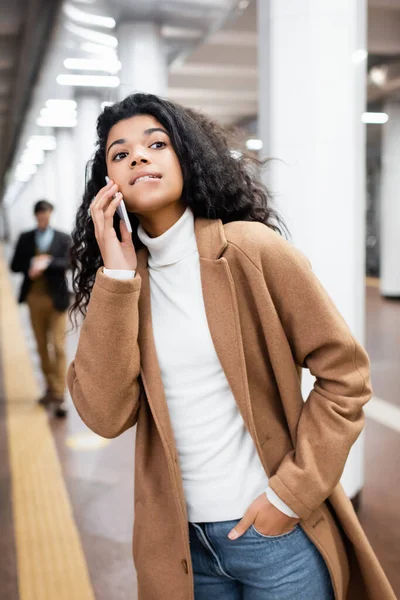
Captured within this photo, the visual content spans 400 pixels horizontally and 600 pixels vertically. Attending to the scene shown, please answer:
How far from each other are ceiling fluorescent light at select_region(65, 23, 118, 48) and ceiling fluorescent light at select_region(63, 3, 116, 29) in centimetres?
26

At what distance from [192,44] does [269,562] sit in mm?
7293

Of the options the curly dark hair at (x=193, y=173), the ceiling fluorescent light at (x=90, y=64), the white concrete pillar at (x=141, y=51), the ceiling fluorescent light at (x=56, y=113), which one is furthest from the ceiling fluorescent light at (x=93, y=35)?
the curly dark hair at (x=193, y=173)

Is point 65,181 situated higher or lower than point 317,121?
higher

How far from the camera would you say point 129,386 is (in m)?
1.29

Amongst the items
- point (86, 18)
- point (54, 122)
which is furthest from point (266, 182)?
point (54, 122)

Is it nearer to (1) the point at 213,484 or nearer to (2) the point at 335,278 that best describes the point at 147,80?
(2) the point at 335,278

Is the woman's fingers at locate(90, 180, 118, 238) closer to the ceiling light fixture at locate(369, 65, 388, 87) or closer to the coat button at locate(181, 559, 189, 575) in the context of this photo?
the coat button at locate(181, 559, 189, 575)

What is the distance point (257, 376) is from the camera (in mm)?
1270

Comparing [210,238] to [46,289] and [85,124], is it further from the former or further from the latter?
[85,124]

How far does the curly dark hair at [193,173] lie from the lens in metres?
1.29

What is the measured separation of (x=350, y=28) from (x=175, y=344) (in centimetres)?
237

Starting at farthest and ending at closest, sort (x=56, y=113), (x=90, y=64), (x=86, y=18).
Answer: (x=56, y=113), (x=90, y=64), (x=86, y=18)

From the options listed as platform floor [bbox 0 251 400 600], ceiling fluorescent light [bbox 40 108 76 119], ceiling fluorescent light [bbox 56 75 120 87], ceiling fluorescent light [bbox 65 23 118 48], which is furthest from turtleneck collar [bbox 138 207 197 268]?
ceiling fluorescent light [bbox 40 108 76 119]

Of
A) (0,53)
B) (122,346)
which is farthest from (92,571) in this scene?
(0,53)
